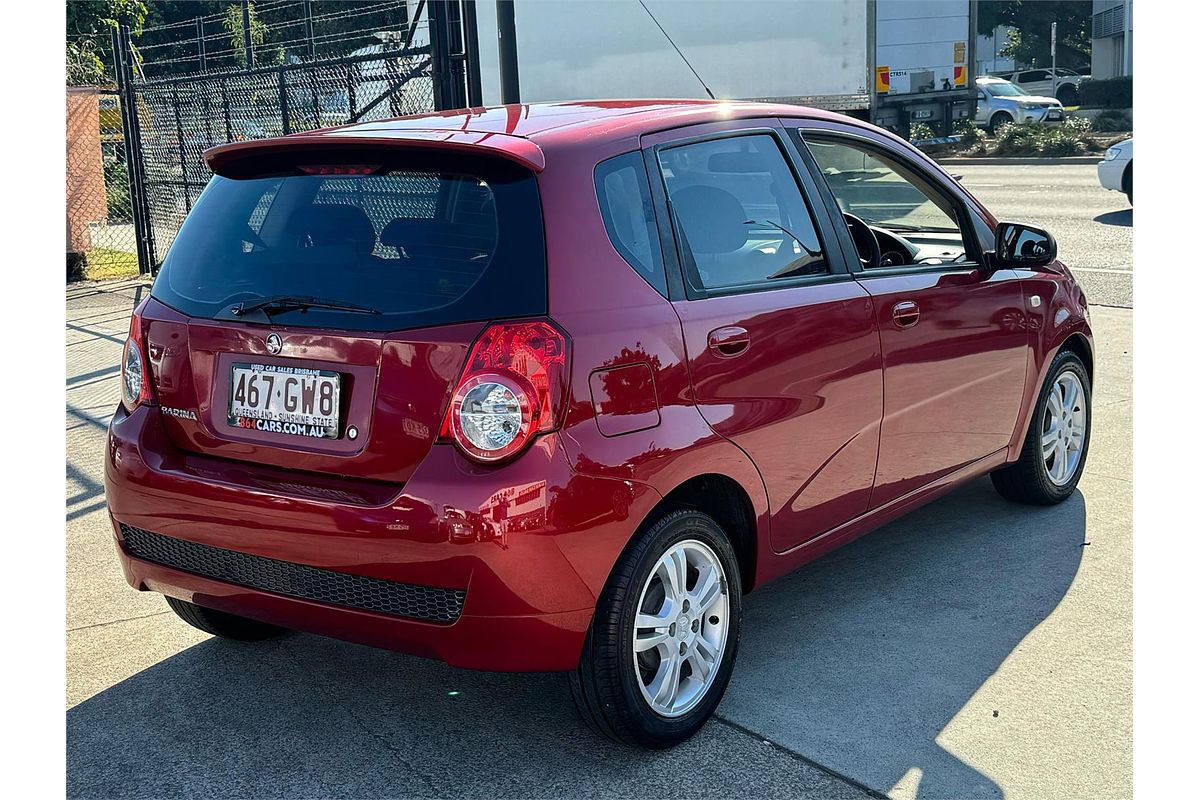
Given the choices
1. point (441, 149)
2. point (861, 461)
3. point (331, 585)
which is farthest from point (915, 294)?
point (331, 585)

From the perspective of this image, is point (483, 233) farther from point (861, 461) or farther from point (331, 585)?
point (861, 461)

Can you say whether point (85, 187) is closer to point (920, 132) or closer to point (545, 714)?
point (545, 714)

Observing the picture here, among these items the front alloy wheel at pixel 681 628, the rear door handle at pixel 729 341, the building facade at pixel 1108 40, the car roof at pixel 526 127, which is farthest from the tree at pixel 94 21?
the building facade at pixel 1108 40

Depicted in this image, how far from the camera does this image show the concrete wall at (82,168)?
13016 millimetres

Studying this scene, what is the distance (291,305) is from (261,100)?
881cm

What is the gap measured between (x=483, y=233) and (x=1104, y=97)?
40.4m

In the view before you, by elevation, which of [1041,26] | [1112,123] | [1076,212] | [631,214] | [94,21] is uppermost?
[1041,26]

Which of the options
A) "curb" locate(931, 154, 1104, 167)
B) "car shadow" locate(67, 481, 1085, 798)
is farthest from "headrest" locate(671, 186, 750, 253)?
"curb" locate(931, 154, 1104, 167)

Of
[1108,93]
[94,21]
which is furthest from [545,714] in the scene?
[1108,93]

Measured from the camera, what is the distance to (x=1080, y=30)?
5859 cm

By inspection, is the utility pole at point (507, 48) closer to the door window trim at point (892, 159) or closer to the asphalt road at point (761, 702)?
the door window trim at point (892, 159)

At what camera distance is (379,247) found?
124 inches

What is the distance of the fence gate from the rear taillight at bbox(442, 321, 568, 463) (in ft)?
17.7

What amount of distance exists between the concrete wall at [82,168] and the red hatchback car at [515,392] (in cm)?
1038
